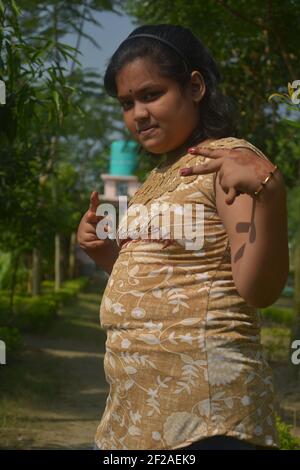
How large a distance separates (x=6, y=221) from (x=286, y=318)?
8635 millimetres

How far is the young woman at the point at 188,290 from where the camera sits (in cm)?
150

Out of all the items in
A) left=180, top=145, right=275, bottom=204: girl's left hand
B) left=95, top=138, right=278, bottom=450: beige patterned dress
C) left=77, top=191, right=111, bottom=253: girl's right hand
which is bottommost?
left=95, top=138, right=278, bottom=450: beige patterned dress

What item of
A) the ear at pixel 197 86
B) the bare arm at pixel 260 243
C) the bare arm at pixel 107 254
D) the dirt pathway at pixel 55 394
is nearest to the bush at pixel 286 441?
the dirt pathway at pixel 55 394

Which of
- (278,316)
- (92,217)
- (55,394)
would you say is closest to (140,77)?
(92,217)

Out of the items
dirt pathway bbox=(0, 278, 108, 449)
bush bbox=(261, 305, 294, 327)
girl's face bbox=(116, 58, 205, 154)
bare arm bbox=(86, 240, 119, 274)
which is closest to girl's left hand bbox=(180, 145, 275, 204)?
girl's face bbox=(116, 58, 205, 154)

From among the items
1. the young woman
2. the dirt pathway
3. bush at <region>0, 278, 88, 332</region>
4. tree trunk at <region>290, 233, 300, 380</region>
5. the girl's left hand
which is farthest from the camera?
bush at <region>0, 278, 88, 332</region>

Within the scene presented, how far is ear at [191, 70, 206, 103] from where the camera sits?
180 centimetres

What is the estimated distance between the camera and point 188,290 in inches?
64.0

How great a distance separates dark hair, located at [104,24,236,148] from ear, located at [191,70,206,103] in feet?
0.05

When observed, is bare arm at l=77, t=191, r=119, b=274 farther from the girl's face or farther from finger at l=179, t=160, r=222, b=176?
finger at l=179, t=160, r=222, b=176

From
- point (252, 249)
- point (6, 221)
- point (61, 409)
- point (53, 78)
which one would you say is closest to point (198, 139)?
point (252, 249)

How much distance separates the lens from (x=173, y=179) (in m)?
1.75

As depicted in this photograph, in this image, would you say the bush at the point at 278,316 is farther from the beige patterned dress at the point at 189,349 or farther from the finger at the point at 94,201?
the beige patterned dress at the point at 189,349
